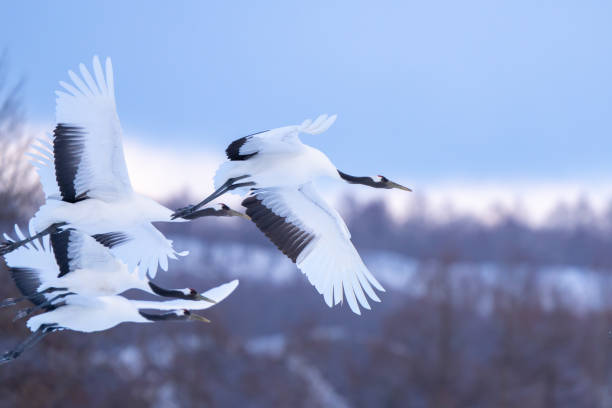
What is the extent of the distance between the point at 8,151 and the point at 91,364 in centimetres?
912

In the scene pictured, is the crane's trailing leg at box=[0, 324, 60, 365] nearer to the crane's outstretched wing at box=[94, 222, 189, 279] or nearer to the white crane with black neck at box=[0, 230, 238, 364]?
the white crane with black neck at box=[0, 230, 238, 364]

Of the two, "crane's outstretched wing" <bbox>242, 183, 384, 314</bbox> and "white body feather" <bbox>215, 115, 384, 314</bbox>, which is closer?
"white body feather" <bbox>215, 115, 384, 314</bbox>

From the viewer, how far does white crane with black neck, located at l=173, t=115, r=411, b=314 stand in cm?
368

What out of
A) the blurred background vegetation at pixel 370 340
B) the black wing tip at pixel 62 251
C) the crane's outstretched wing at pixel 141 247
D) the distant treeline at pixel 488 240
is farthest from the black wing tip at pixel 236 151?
the distant treeline at pixel 488 240

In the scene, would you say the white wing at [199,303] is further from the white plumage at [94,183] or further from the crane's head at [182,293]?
the white plumage at [94,183]

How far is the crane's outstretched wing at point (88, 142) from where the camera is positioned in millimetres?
3754

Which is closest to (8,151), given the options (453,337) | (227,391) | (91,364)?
(91,364)

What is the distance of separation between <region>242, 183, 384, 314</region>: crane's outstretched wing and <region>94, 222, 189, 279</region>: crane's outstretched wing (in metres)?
0.61

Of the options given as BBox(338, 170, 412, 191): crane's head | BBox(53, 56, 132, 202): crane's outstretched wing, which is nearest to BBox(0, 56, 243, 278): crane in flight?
BBox(53, 56, 132, 202): crane's outstretched wing

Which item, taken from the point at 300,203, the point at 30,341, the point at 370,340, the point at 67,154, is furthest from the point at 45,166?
the point at 370,340

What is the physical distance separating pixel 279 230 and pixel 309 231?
7.7 inches

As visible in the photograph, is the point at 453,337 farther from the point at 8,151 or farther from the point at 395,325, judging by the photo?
the point at 8,151

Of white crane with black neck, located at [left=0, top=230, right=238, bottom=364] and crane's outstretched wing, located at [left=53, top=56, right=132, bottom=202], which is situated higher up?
crane's outstretched wing, located at [left=53, top=56, right=132, bottom=202]

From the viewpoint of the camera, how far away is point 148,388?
21672 mm
